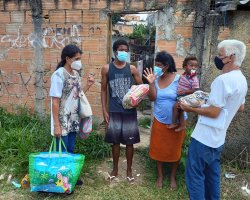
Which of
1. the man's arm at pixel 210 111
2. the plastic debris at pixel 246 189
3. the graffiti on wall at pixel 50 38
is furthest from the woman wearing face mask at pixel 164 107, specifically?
the graffiti on wall at pixel 50 38

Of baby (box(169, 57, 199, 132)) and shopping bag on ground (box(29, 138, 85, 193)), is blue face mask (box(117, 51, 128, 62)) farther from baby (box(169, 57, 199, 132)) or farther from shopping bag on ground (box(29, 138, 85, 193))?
shopping bag on ground (box(29, 138, 85, 193))

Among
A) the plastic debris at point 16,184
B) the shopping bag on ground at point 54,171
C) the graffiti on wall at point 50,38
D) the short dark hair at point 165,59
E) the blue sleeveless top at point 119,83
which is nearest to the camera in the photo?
the shopping bag on ground at point 54,171

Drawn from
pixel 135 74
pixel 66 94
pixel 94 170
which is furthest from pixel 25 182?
pixel 135 74

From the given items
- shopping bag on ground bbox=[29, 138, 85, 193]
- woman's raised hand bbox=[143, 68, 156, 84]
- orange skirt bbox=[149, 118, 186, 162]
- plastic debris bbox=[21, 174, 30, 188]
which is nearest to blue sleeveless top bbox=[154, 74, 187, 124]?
orange skirt bbox=[149, 118, 186, 162]

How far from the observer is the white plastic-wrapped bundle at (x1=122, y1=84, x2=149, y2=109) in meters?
3.33

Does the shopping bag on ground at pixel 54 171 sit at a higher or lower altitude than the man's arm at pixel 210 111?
lower

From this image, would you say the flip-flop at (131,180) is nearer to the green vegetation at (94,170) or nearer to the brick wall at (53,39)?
the green vegetation at (94,170)

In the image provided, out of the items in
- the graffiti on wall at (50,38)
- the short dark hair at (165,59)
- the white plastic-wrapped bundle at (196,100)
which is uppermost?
the graffiti on wall at (50,38)

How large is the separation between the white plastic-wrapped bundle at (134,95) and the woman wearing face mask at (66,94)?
46 cm

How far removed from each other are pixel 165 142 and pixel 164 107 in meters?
0.44

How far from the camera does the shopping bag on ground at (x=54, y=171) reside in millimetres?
3115

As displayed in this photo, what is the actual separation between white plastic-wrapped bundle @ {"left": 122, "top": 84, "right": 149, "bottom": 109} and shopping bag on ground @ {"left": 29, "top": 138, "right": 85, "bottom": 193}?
2.64 feet

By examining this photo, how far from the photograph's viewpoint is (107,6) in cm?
462

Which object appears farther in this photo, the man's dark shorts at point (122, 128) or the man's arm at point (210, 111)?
the man's dark shorts at point (122, 128)
